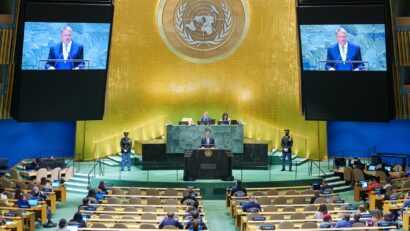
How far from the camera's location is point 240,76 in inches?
1248

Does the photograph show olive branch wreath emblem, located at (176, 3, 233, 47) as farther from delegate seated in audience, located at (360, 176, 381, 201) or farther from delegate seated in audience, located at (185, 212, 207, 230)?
delegate seated in audience, located at (185, 212, 207, 230)

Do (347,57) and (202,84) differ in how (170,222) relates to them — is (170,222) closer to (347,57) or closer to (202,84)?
(347,57)

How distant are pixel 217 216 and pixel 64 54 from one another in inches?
297

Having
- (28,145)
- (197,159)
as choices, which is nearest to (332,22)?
(197,159)

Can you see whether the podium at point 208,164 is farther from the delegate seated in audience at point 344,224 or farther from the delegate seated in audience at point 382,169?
the delegate seated in audience at point 344,224

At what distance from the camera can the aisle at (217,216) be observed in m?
20.5

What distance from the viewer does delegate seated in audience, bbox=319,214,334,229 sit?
1608 cm

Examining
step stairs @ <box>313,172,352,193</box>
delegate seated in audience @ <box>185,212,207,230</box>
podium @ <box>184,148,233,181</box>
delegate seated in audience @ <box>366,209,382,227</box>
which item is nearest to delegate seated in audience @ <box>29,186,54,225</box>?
delegate seated in audience @ <box>185,212,207,230</box>

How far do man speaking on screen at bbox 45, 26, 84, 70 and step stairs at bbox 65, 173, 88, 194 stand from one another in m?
5.15

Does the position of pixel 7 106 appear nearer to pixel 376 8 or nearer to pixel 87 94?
pixel 87 94

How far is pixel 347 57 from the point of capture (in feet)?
79.3

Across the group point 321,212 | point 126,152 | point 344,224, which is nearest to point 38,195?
point 126,152

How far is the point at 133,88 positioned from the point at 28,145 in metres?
5.35

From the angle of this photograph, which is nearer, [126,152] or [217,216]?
[217,216]
